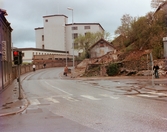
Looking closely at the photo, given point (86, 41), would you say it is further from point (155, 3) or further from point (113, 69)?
point (113, 69)

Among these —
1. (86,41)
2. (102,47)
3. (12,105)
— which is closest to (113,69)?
(102,47)

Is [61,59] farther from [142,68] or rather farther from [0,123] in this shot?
[0,123]

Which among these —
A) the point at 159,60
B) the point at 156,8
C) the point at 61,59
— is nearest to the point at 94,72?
the point at 159,60

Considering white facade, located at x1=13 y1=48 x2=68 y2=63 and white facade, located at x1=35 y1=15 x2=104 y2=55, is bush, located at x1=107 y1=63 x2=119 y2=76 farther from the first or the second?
white facade, located at x1=35 y1=15 x2=104 y2=55

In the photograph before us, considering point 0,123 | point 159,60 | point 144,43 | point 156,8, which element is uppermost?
point 156,8

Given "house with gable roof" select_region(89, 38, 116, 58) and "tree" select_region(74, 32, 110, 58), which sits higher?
"tree" select_region(74, 32, 110, 58)

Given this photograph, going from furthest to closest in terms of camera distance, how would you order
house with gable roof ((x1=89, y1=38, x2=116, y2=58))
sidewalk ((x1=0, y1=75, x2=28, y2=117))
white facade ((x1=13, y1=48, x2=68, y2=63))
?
1. white facade ((x1=13, y1=48, x2=68, y2=63))
2. house with gable roof ((x1=89, y1=38, x2=116, y2=58))
3. sidewalk ((x1=0, y1=75, x2=28, y2=117))

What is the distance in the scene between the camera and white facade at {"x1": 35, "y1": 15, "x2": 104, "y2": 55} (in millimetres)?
93375

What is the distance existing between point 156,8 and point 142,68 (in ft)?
45.3

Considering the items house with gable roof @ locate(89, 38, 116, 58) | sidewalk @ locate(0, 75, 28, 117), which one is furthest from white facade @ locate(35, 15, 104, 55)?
sidewalk @ locate(0, 75, 28, 117)

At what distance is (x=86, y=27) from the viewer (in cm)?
9362

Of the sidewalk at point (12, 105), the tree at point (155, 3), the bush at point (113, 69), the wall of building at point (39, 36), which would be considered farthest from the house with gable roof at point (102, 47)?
the sidewalk at point (12, 105)

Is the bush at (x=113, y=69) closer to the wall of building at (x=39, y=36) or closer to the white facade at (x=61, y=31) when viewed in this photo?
the white facade at (x=61, y=31)

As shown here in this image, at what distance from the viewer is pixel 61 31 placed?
307 ft
